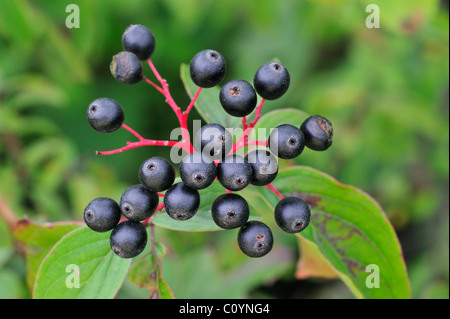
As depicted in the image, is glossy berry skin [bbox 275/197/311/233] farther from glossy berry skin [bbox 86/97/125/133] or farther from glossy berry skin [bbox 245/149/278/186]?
glossy berry skin [bbox 86/97/125/133]

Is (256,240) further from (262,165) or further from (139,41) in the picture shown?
(139,41)

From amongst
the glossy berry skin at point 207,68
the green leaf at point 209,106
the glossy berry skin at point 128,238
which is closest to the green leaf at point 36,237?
the glossy berry skin at point 128,238

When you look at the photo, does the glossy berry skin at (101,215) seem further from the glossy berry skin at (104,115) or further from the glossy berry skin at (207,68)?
the glossy berry skin at (207,68)

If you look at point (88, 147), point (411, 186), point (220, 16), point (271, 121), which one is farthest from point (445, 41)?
point (88, 147)

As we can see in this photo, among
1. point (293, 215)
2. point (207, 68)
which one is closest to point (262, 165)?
point (293, 215)

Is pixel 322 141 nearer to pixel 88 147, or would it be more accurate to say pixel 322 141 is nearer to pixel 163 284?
pixel 163 284

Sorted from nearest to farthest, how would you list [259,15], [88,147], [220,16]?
[259,15] < [220,16] < [88,147]
